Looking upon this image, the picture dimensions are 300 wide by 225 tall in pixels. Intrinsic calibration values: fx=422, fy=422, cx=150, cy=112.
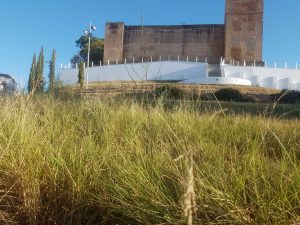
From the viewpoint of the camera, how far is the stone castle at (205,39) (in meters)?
36.4

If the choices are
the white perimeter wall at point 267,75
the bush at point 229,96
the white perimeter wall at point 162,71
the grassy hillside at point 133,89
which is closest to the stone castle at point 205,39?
the white perimeter wall at point 162,71

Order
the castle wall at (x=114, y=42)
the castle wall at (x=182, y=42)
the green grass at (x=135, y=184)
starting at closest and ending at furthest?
1. the green grass at (x=135, y=184)
2. the castle wall at (x=182, y=42)
3. the castle wall at (x=114, y=42)

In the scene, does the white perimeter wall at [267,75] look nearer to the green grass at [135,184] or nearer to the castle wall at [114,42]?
the castle wall at [114,42]

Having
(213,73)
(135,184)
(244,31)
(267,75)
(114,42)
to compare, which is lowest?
(135,184)

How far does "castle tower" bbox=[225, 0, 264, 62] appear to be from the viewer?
36.1 metres

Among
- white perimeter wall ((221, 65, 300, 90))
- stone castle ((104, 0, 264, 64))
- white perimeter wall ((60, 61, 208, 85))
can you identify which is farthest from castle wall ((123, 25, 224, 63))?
white perimeter wall ((221, 65, 300, 90))

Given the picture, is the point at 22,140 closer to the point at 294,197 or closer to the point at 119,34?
the point at 294,197

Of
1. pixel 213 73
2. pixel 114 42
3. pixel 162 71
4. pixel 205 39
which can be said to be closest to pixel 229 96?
pixel 213 73

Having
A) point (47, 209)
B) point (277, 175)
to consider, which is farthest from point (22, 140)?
point (277, 175)

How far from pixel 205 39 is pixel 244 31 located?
3743mm

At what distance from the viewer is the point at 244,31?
36.7 metres

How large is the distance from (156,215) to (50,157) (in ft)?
2.54

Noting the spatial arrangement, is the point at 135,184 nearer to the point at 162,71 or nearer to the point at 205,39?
the point at 162,71

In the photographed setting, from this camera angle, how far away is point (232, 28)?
3684 cm
